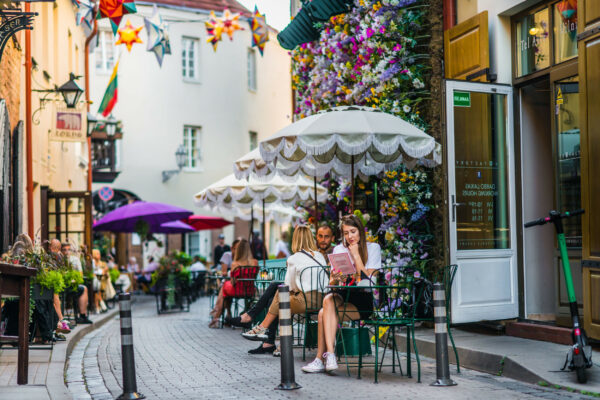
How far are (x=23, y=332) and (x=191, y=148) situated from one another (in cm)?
2813

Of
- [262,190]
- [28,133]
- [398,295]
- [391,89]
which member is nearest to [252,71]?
[28,133]

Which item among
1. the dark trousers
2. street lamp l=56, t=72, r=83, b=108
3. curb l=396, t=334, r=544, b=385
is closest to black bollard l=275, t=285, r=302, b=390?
curb l=396, t=334, r=544, b=385

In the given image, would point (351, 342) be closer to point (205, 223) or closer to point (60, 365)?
point (60, 365)

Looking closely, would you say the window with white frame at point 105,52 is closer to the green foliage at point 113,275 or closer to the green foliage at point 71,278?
the green foliage at point 113,275

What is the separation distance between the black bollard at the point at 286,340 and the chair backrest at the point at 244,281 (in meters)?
5.97

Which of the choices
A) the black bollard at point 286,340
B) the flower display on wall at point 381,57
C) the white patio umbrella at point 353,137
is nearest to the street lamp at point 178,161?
the flower display on wall at point 381,57

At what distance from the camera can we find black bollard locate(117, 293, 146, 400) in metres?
6.87

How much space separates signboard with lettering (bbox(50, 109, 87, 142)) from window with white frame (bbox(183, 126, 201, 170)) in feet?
58.1

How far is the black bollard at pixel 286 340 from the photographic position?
7086 millimetres

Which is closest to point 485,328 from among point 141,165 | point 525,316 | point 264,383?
point 525,316

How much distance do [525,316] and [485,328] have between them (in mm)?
493

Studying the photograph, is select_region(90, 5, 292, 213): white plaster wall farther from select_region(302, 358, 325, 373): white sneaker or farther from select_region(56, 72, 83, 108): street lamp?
select_region(302, 358, 325, 373): white sneaker

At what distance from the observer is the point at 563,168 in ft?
31.4

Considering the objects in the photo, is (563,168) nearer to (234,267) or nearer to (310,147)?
(310,147)
